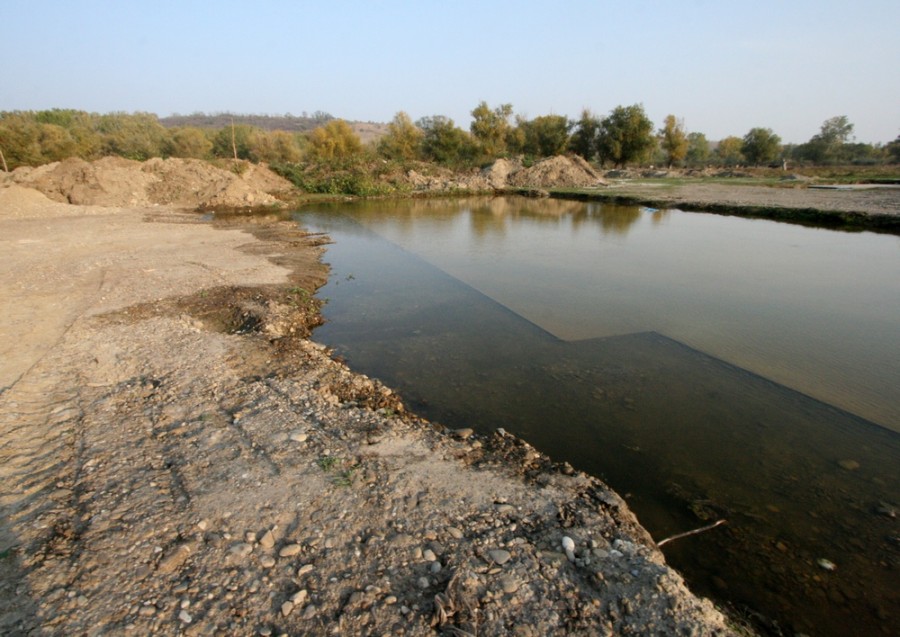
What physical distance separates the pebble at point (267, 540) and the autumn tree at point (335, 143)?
50.3 metres

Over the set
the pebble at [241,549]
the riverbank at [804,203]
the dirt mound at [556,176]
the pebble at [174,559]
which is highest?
the dirt mound at [556,176]

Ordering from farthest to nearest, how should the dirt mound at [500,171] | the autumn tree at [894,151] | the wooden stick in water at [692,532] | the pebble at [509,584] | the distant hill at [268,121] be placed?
the distant hill at [268,121] → the autumn tree at [894,151] → the dirt mound at [500,171] → the wooden stick in water at [692,532] → the pebble at [509,584]

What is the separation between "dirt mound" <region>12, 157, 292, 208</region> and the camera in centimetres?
2406

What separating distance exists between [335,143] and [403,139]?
8.36m

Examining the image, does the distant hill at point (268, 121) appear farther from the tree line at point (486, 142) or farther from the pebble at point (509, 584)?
the pebble at point (509, 584)

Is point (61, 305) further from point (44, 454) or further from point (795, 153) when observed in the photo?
point (795, 153)

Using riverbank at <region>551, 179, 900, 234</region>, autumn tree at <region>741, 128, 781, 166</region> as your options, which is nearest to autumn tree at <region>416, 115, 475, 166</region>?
riverbank at <region>551, 179, 900, 234</region>

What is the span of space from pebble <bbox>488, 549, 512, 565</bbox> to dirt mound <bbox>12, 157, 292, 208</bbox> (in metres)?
27.2

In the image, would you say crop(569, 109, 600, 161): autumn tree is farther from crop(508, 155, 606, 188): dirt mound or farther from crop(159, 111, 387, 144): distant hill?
crop(159, 111, 387, 144): distant hill

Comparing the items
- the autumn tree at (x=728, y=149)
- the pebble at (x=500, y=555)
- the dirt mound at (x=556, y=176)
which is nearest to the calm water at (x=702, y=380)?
the pebble at (x=500, y=555)

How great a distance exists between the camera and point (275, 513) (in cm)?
342

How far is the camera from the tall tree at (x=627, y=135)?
50.2m

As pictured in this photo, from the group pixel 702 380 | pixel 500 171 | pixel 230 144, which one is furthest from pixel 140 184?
pixel 230 144

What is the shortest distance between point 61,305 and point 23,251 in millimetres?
6885
